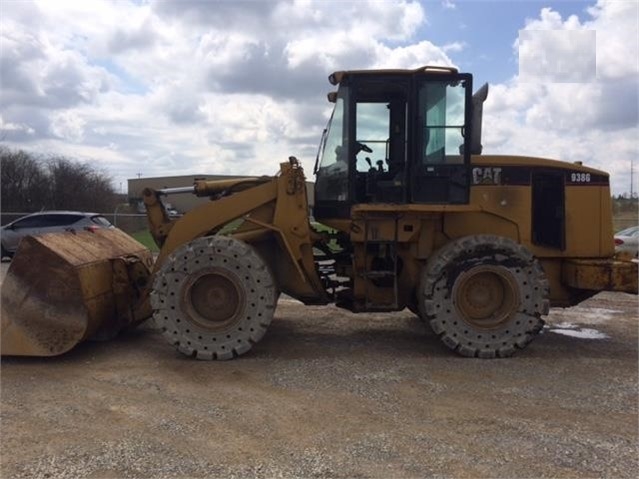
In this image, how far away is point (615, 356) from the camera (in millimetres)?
6914

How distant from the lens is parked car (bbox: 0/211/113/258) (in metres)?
18.2

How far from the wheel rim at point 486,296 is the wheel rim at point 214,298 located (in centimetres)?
236

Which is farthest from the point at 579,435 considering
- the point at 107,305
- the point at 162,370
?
the point at 107,305

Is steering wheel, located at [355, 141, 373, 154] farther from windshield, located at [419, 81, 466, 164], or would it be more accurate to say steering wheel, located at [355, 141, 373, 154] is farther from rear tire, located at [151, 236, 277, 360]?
rear tire, located at [151, 236, 277, 360]

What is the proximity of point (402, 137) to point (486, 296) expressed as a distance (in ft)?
6.50

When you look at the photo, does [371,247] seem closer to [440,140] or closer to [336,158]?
[336,158]

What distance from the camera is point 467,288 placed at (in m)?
6.75

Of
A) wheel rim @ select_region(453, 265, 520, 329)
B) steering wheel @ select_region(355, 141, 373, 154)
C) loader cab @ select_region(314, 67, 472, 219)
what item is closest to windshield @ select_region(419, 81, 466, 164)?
loader cab @ select_region(314, 67, 472, 219)

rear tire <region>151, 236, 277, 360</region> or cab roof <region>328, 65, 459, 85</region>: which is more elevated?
cab roof <region>328, 65, 459, 85</region>

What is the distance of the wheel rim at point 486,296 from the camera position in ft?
21.9

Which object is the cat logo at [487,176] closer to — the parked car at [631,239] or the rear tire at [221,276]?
the rear tire at [221,276]

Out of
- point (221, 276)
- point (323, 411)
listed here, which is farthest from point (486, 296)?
point (221, 276)

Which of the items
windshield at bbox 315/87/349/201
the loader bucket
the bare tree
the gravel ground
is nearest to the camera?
the gravel ground

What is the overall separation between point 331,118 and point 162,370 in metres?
3.37
